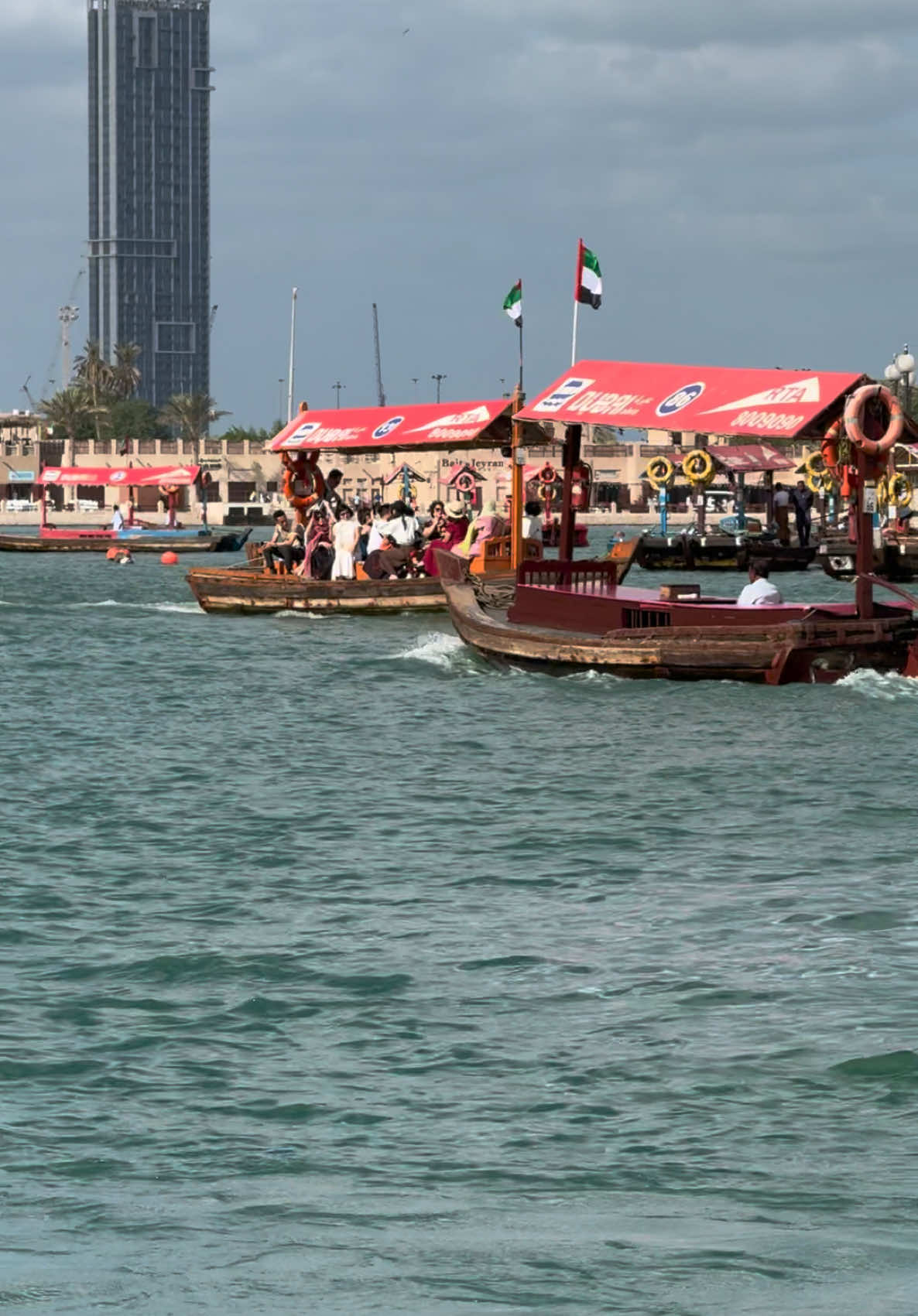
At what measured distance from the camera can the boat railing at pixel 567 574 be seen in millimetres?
26750

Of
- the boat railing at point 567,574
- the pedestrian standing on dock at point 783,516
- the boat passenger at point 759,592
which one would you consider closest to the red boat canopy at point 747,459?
the pedestrian standing on dock at point 783,516

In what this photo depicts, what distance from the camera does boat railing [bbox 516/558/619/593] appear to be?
87.8 ft

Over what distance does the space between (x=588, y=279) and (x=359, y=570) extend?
22.2 ft

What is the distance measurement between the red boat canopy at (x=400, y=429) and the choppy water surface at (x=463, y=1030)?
50.0 ft

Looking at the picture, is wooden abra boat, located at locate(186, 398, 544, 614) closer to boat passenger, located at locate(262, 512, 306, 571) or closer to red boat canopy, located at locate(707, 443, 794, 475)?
boat passenger, located at locate(262, 512, 306, 571)

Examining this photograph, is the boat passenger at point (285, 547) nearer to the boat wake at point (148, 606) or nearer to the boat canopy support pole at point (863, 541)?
the boat wake at point (148, 606)

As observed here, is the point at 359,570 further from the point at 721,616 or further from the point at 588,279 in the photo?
the point at 721,616

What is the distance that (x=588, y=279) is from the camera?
31.4 metres

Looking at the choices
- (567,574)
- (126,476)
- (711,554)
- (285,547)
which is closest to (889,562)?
(711,554)

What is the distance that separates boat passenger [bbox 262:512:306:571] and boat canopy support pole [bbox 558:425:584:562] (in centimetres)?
934

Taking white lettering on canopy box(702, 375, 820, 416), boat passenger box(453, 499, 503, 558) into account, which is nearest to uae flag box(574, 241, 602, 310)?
boat passenger box(453, 499, 503, 558)

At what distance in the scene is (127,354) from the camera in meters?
170

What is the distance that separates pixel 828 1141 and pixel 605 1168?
0.90 m

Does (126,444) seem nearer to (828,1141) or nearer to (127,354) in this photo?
(127,354)
